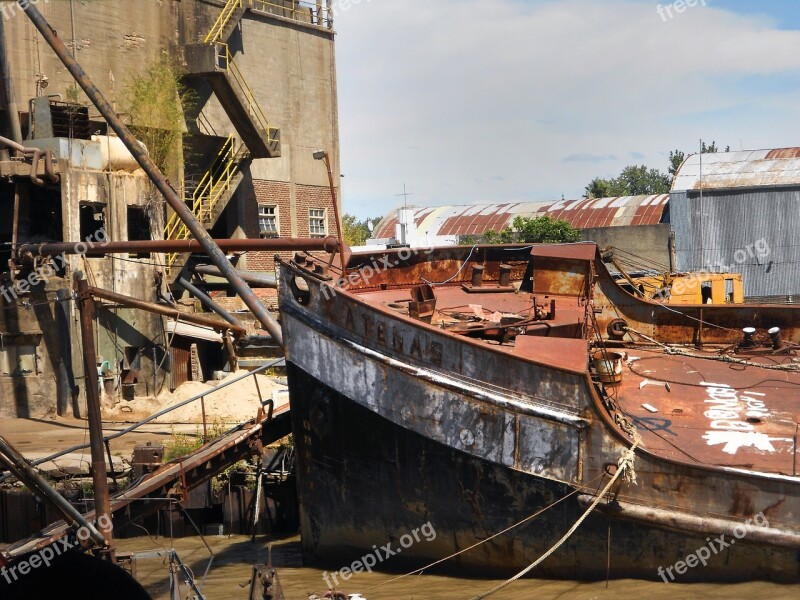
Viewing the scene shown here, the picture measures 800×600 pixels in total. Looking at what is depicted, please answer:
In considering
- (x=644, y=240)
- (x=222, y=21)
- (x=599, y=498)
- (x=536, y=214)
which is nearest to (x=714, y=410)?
(x=599, y=498)

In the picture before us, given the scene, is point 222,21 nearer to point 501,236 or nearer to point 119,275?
point 119,275

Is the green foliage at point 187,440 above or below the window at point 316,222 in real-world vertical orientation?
below

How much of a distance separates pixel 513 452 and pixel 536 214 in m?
37.6

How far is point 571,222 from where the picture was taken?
148 ft

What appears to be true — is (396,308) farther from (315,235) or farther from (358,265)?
(315,235)

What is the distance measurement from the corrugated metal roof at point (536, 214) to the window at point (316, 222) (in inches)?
568

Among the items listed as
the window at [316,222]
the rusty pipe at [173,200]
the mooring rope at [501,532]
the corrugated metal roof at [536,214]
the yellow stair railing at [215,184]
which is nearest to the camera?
the mooring rope at [501,532]

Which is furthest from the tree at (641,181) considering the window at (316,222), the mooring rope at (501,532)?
the mooring rope at (501,532)

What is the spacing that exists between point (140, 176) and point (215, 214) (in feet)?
16.5

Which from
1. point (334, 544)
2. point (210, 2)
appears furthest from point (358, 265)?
point (210, 2)

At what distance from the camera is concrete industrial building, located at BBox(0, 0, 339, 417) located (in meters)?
20.3

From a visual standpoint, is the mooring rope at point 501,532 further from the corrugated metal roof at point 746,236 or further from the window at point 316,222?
the corrugated metal roof at point 746,236

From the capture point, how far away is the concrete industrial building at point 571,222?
3919 cm

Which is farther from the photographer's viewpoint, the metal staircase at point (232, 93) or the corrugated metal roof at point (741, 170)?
the corrugated metal roof at point (741, 170)
